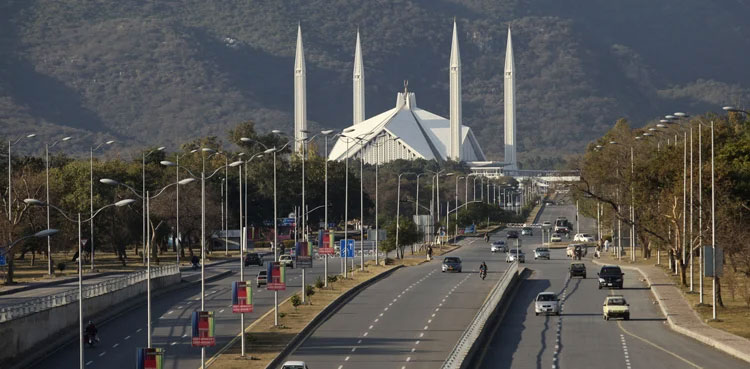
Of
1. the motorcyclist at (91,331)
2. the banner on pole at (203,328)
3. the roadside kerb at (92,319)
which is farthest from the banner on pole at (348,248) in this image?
the banner on pole at (203,328)

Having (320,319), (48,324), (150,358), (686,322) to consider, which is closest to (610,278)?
(686,322)

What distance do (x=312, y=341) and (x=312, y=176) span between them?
95.0 meters

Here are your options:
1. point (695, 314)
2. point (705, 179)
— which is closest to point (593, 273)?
point (705, 179)

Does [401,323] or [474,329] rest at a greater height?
[474,329]

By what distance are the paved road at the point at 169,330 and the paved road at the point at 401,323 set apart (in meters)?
3.74

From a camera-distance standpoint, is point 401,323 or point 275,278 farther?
point 401,323

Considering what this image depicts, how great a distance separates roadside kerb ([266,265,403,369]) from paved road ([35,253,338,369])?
8.40 ft

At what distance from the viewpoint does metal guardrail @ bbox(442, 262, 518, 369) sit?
42.1 meters

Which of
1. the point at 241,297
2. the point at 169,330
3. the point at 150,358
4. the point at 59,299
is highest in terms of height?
the point at 241,297

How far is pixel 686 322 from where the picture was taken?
5541 centimetres

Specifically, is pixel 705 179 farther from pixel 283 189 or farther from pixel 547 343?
pixel 283 189

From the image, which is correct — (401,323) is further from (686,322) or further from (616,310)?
(686,322)

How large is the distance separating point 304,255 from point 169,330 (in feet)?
41.0

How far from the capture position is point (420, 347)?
161ft
